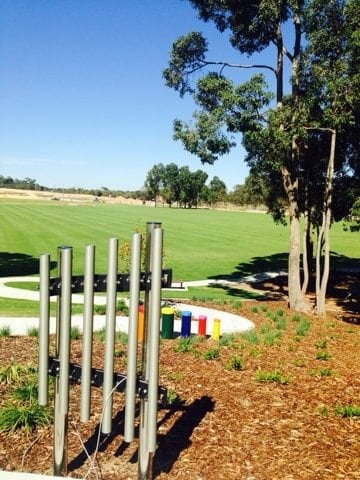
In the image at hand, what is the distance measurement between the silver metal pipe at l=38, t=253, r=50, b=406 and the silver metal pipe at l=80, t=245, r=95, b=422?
14.5 inches

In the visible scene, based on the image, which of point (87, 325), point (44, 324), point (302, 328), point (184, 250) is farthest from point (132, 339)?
point (184, 250)

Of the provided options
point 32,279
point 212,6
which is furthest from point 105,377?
point 32,279

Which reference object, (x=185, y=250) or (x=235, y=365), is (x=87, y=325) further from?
(x=185, y=250)

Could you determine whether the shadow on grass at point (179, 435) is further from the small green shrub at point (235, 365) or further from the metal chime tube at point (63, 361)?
the small green shrub at point (235, 365)

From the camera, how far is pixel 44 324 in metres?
4.29

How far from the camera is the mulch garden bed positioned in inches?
191

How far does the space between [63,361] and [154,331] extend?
980mm

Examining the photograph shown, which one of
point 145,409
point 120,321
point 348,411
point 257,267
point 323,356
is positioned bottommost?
point 257,267

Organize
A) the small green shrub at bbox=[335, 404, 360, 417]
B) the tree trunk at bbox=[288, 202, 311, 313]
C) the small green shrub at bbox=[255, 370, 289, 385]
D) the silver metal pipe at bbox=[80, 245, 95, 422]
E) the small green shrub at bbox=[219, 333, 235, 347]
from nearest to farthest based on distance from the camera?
the silver metal pipe at bbox=[80, 245, 95, 422], the small green shrub at bbox=[335, 404, 360, 417], the small green shrub at bbox=[255, 370, 289, 385], the small green shrub at bbox=[219, 333, 235, 347], the tree trunk at bbox=[288, 202, 311, 313]

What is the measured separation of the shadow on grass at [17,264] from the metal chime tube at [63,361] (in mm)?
18535

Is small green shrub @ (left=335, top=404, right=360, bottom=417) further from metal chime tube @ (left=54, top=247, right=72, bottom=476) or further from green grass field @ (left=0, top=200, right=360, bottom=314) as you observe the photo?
green grass field @ (left=0, top=200, right=360, bottom=314)

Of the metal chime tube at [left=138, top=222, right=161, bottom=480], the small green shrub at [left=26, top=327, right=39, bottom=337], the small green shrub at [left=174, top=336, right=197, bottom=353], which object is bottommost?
the small green shrub at [left=26, top=327, right=39, bottom=337]

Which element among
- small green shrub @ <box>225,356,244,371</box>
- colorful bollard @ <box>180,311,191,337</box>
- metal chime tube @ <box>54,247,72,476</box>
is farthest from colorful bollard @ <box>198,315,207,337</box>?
metal chime tube @ <box>54,247,72,476</box>

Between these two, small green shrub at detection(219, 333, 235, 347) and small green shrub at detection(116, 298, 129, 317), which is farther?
small green shrub at detection(116, 298, 129, 317)
